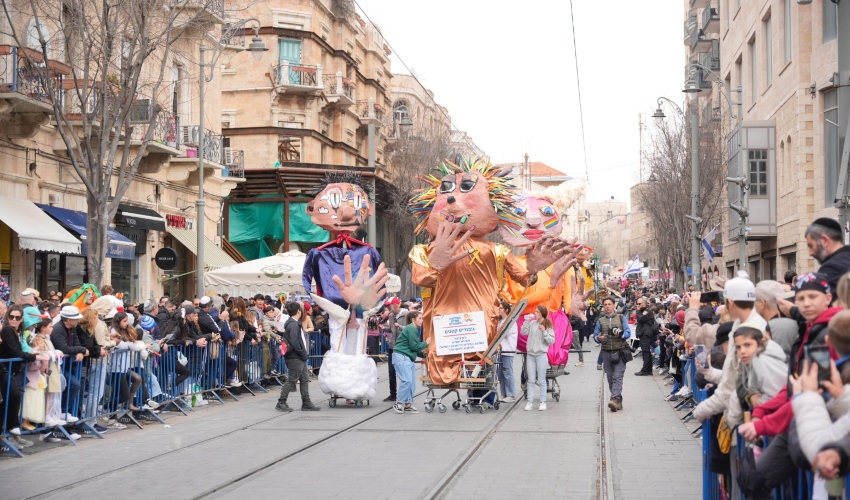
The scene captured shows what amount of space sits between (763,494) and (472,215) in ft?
34.6

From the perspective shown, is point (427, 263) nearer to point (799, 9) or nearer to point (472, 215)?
point (472, 215)

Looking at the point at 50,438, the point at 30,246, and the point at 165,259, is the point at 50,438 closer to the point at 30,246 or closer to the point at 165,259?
the point at 30,246

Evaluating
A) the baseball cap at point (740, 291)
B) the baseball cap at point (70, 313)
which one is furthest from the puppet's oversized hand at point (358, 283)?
the baseball cap at point (740, 291)

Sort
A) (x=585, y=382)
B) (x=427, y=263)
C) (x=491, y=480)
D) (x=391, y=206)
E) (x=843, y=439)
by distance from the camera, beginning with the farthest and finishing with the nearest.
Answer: (x=391, y=206), (x=585, y=382), (x=427, y=263), (x=491, y=480), (x=843, y=439)

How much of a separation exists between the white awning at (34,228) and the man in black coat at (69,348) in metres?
7.20

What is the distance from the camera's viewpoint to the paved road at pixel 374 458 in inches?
378

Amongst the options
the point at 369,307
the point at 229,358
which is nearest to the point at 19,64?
the point at 229,358

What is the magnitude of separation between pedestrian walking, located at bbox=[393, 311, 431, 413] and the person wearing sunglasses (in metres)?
5.93

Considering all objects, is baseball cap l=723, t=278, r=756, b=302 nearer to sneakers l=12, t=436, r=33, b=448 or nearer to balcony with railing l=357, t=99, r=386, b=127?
sneakers l=12, t=436, r=33, b=448

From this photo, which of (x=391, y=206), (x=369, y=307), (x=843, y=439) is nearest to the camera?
(x=843, y=439)

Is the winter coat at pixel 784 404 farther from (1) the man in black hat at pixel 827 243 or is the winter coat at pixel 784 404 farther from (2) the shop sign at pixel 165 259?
(2) the shop sign at pixel 165 259

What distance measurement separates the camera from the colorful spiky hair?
55.5ft

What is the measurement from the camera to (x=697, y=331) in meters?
11.5

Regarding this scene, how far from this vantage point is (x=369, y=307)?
1730cm
